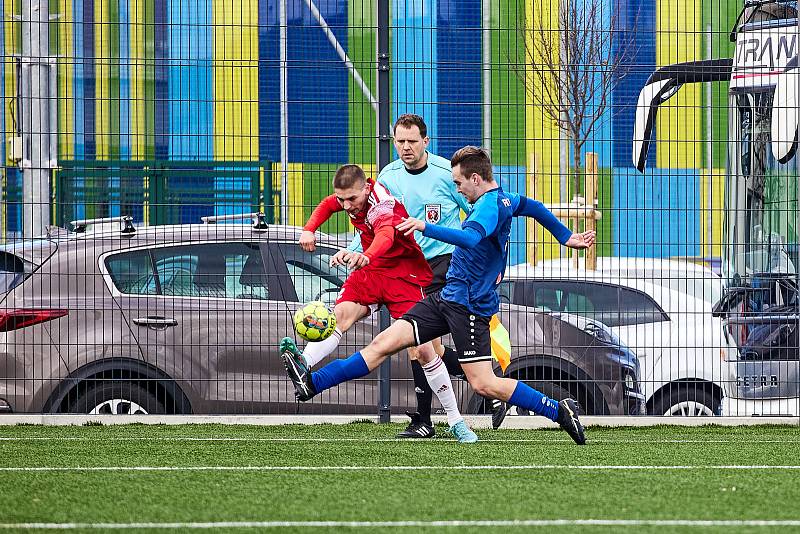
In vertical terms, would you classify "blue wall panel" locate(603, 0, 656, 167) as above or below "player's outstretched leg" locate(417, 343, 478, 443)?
above

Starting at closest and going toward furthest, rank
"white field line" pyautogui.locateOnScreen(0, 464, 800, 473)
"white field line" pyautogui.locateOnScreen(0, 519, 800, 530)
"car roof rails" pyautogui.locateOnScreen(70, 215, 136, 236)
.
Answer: "white field line" pyautogui.locateOnScreen(0, 519, 800, 530)
"white field line" pyautogui.locateOnScreen(0, 464, 800, 473)
"car roof rails" pyautogui.locateOnScreen(70, 215, 136, 236)

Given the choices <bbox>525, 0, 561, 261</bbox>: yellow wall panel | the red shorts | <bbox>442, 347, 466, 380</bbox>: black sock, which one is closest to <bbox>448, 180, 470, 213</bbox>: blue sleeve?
the red shorts

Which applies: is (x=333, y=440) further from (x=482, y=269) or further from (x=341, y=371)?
(x=482, y=269)

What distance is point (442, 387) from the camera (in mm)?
7875

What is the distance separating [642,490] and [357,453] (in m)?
1.95

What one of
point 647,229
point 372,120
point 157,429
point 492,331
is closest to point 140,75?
point 372,120

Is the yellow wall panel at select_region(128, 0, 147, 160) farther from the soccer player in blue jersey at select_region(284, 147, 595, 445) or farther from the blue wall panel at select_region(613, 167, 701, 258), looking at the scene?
the blue wall panel at select_region(613, 167, 701, 258)

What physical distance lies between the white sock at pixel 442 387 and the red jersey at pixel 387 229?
0.48 meters

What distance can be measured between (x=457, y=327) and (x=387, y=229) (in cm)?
66

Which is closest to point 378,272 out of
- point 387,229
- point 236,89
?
point 387,229

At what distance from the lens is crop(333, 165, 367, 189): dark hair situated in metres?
7.56

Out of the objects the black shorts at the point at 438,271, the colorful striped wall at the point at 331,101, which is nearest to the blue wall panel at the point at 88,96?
the colorful striped wall at the point at 331,101

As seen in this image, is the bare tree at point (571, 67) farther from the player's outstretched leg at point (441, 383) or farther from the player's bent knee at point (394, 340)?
the player's bent knee at point (394, 340)

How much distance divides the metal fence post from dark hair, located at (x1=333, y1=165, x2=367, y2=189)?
1900 millimetres
